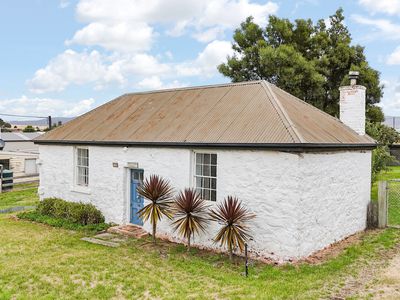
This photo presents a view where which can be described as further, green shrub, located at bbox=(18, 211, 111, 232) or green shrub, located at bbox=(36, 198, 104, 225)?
green shrub, located at bbox=(36, 198, 104, 225)

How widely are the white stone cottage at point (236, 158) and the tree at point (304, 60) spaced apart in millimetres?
9531

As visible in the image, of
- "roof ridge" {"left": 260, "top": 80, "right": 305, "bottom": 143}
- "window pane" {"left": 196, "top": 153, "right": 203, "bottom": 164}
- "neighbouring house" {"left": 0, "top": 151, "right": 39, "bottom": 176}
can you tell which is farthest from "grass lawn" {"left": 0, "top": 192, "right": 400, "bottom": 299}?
"neighbouring house" {"left": 0, "top": 151, "right": 39, "bottom": 176}

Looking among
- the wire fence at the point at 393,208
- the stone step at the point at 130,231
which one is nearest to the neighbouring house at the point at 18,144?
the stone step at the point at 130,231

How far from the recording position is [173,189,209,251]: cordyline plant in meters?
10.5

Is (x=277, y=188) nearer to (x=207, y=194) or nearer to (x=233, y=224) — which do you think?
(x=233, y=224)

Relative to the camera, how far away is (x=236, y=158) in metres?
10.4

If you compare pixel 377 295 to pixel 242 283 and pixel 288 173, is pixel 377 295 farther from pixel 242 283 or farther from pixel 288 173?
pixel 288 173

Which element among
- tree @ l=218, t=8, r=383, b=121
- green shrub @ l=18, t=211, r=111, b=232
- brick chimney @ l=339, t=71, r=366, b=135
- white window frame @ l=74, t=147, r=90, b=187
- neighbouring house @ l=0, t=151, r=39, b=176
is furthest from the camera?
neighbouring house @ l=0, t=151, r=39, b=176

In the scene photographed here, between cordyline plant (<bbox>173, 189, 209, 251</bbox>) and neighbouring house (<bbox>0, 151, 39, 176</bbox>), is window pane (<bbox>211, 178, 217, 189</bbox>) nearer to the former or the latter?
cordyline plant (<bbox>173, 189, 209, 251</bbox>)

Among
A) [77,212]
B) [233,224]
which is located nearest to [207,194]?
[233,224]

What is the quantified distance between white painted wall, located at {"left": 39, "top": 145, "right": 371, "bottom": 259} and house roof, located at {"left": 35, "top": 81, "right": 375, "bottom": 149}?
1.23 feet

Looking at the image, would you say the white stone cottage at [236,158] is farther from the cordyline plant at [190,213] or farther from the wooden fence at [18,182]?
the wooden fence at [18,182]

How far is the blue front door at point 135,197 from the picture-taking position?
515 inches

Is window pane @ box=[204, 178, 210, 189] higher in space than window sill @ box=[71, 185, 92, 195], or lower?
higher
